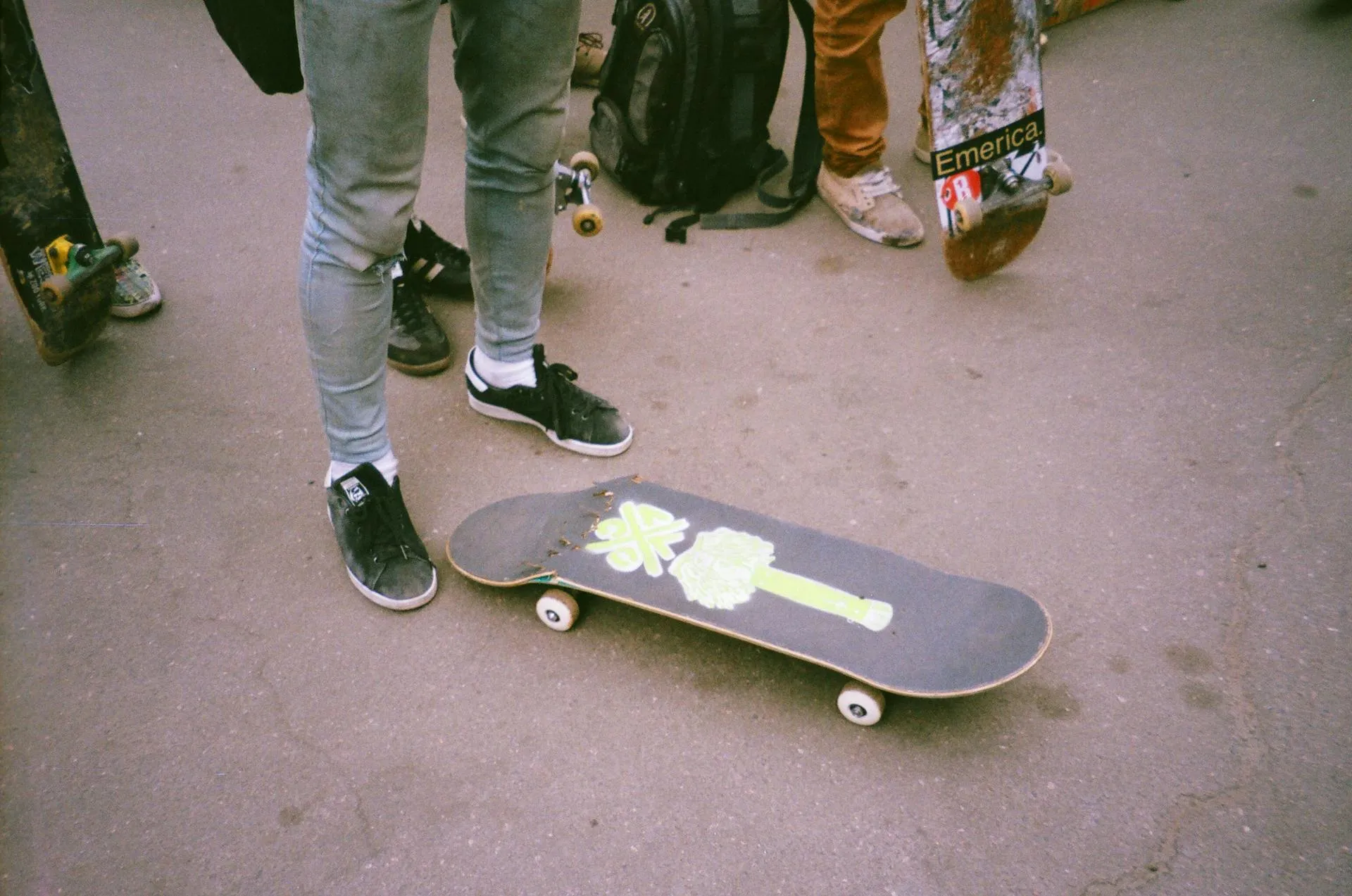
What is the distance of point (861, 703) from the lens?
1.55 m

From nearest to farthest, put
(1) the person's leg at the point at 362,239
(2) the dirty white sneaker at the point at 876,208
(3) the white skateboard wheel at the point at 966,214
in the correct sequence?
(1) the person's leg at the point at 362,239 < (3) the white skateboard wheel at the point at 966,214 < (2) the dirty white sneaker at the point at 876,208

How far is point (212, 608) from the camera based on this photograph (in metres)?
1.81

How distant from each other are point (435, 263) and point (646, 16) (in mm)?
1021

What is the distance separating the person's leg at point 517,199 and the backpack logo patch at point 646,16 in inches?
44.5

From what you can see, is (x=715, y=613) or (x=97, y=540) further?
(x=97, y=540)

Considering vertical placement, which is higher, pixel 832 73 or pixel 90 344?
pixel 832 73

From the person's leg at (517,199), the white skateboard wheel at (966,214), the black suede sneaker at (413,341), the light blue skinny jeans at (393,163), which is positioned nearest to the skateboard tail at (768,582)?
the person's leg at (517,199)

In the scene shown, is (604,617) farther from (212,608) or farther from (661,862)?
(212,608)

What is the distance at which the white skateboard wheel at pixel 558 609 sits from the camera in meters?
1.73

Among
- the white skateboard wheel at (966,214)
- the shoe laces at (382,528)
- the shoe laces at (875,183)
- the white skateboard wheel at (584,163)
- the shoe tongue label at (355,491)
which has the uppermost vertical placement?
the white skateboard wheel at (584,163)

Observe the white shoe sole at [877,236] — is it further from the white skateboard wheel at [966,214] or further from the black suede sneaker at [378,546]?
the black suede sneaker at [378,546]

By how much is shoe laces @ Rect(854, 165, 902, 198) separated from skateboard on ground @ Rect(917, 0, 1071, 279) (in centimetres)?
40

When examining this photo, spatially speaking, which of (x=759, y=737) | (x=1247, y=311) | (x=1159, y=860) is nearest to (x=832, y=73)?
(x=1247, y=311)

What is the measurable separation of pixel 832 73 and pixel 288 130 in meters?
2.05
